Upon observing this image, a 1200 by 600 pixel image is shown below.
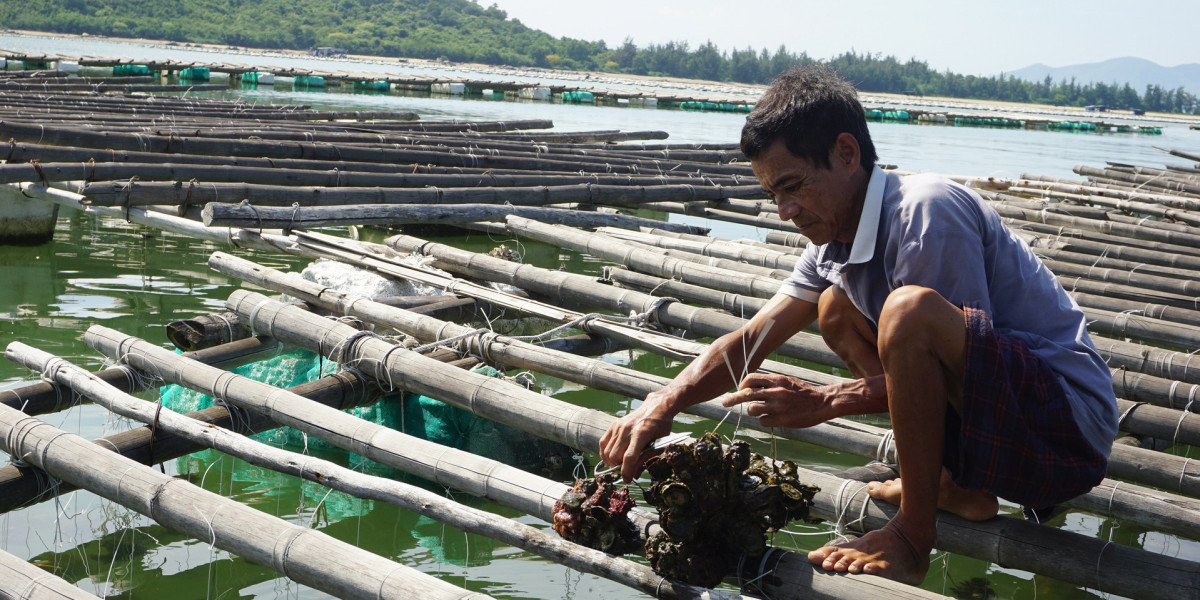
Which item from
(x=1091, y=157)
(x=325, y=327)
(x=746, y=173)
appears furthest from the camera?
(x=1091, y=157)

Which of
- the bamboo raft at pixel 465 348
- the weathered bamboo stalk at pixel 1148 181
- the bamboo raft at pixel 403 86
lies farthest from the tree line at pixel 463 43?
the bamboo raft at pixel 465 348

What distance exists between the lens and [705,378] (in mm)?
2484

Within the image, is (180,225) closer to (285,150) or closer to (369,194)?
(369,194)

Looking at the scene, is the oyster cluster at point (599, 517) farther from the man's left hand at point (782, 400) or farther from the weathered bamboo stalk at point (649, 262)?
the weathered bamboo stalk at point (649, 262)

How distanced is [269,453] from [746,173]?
9.09 metres

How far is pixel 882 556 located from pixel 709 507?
0.41 meters

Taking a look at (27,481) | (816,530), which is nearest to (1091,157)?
(816,530)

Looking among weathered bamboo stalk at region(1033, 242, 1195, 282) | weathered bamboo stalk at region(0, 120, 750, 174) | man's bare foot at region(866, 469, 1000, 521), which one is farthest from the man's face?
weathered bamboo stalk at region(0, 120, 750, 174)

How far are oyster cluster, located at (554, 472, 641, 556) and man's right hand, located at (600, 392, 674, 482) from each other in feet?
0.18

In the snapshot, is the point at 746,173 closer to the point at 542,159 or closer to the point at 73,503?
the point at 542,159

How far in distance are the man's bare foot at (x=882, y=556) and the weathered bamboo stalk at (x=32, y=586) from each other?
1.65 metres

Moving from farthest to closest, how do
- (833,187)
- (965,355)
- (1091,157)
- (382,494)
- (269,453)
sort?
(1091,157) < (269,453) < (382,494) < (833,187) < (965,355)

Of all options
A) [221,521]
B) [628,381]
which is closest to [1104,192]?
[628,381]

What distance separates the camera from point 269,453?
2.79 meters
